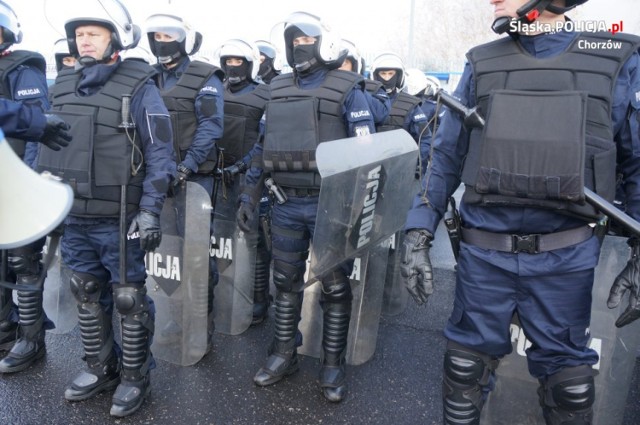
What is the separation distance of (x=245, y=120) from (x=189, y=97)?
2.34 feet

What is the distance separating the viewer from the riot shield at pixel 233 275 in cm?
369

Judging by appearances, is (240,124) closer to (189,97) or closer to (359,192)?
(189,97)

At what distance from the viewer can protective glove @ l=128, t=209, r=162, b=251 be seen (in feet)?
8.57

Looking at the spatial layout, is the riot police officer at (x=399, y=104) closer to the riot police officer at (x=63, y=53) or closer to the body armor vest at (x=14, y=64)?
the body armor vest at (x=14, y=64)

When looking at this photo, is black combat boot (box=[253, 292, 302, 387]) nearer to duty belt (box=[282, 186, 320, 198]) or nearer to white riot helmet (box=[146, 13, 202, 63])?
duty belt (box=[282, 186, 320, 198])

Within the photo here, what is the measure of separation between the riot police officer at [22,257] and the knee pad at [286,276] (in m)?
1.41

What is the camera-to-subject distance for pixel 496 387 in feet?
8.21

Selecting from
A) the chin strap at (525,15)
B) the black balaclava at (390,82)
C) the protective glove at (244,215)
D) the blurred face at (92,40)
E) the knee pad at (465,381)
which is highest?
the chin strap at (525,15)

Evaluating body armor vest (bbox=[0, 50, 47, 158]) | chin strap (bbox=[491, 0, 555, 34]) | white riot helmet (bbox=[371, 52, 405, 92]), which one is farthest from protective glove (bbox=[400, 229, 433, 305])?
white riot helmet (bbox=[371, 52, 405, 92])

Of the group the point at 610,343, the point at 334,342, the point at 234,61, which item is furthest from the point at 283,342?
the point at 234,61

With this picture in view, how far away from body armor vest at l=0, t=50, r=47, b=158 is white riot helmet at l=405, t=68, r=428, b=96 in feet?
14.3

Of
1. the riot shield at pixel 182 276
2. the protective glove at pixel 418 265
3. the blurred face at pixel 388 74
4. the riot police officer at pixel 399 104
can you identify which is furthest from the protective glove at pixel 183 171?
the blurred face at pixel 388 74

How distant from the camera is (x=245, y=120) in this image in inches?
166

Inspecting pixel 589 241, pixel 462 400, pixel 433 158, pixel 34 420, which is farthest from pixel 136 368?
pixel 589 241
